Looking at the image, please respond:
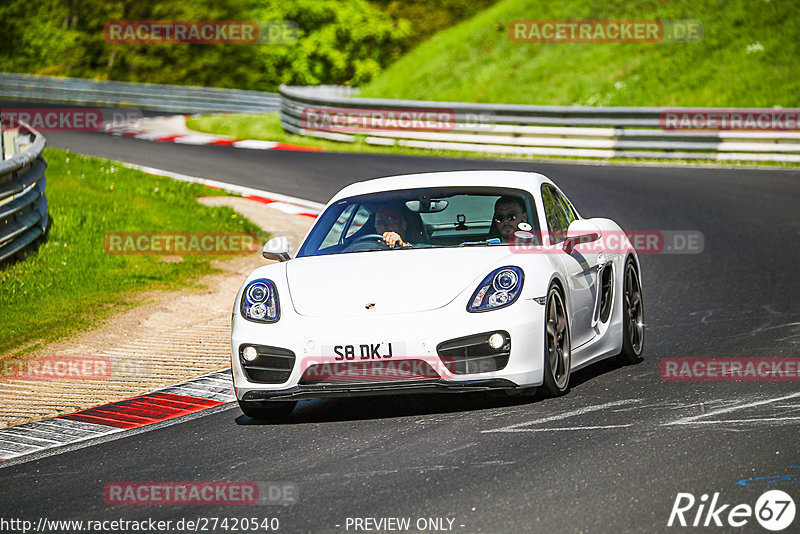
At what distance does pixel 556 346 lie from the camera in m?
7.11

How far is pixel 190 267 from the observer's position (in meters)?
13.2

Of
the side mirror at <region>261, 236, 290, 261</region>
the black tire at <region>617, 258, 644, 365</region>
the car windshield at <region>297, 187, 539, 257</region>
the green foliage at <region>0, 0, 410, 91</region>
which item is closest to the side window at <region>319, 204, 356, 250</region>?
the car windshield at <region>297, 187, 539, 257</region>

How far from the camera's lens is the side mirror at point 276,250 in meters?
7.70

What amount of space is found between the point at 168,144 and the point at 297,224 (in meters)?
11.7

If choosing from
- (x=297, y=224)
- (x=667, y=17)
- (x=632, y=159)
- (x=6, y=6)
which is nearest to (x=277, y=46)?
(x=6, y=6)

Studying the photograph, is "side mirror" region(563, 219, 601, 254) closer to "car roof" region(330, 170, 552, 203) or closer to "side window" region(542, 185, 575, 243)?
"side window" region(542, 185, 575, 243)

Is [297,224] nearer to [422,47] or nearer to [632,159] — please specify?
[632,159]

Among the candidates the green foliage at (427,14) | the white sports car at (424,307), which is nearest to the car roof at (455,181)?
the white sports car at (424,307)

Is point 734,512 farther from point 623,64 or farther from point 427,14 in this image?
point 427,14

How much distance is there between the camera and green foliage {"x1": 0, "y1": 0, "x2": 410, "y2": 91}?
244 ft

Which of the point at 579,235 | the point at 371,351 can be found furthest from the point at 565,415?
the point at 579,235

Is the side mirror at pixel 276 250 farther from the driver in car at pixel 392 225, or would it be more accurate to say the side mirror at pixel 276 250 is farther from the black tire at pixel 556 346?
the black tire at pixel 556 346

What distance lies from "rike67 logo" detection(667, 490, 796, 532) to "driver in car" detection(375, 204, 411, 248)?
318 centimetres

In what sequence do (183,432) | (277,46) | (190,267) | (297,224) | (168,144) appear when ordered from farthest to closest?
(277,46)
(168,144)
(297,224)
(190,267)
(183,432)
